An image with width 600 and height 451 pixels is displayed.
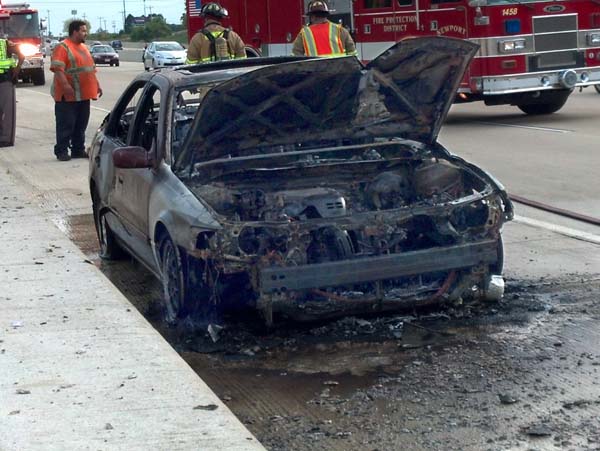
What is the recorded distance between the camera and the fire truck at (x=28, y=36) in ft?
131

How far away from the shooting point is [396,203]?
7.32 metres

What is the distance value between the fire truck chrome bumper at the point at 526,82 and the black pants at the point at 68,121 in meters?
6.03

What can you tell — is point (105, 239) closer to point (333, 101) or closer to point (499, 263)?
point (333, 101)

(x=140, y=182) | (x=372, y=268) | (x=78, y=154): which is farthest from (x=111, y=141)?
(x=78, y=154)

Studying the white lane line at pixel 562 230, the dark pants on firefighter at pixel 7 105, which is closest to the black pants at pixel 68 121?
the dark pants on firefighter at pixel 7 105

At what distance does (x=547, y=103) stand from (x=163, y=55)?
3595 centimetres

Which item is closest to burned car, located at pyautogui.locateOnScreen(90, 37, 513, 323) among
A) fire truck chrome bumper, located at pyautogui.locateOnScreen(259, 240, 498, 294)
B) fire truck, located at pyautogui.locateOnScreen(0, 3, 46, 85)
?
fire truck chrome bumper, located at pyautogui.locateOnScreen(259, 240, 498, 294)

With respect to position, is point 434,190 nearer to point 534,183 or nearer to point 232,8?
point 534,183

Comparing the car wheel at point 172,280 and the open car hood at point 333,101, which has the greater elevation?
the open car hood at point 333,101

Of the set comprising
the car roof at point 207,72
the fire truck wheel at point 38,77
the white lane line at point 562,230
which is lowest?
the white lane line at point 562,230

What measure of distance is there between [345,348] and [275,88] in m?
1.67

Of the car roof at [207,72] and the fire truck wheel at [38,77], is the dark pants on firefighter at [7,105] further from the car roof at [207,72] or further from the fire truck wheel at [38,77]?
the fire truck wheel at [38,77]

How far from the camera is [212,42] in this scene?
1248 cm

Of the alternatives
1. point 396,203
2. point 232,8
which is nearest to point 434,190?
point 396,203
